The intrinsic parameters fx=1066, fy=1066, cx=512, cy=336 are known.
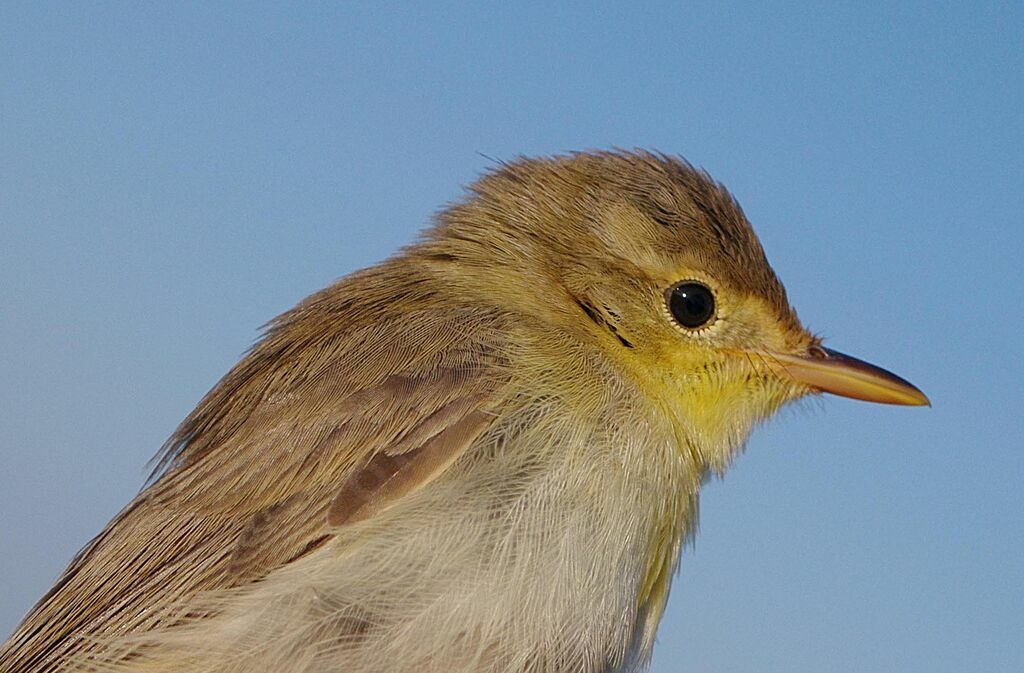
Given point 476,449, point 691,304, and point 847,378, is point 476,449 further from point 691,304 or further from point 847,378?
point 847,378

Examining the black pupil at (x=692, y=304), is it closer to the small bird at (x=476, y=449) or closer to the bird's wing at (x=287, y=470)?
the small bird at (x=476, y=449)

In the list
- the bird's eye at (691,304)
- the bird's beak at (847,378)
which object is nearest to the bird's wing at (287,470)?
the bird's eye at (691,304)

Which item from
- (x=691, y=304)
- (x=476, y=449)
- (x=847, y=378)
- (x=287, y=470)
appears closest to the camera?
(x=476, y=449)

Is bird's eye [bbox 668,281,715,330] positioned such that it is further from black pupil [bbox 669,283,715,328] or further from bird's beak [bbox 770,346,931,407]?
bird's beak [bbox 770,346,931,407]

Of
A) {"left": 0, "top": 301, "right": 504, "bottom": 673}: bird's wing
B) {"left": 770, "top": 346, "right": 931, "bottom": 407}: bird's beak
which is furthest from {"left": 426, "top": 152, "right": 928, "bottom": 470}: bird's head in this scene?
{"left": 0, "top": 301, "right": 504, "bottom": 673}: bird's wing

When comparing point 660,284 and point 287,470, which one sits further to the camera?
point 660,284

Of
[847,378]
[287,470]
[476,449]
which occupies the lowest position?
[287,470]

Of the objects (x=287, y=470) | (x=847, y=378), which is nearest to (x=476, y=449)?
(x=287, y=470)
